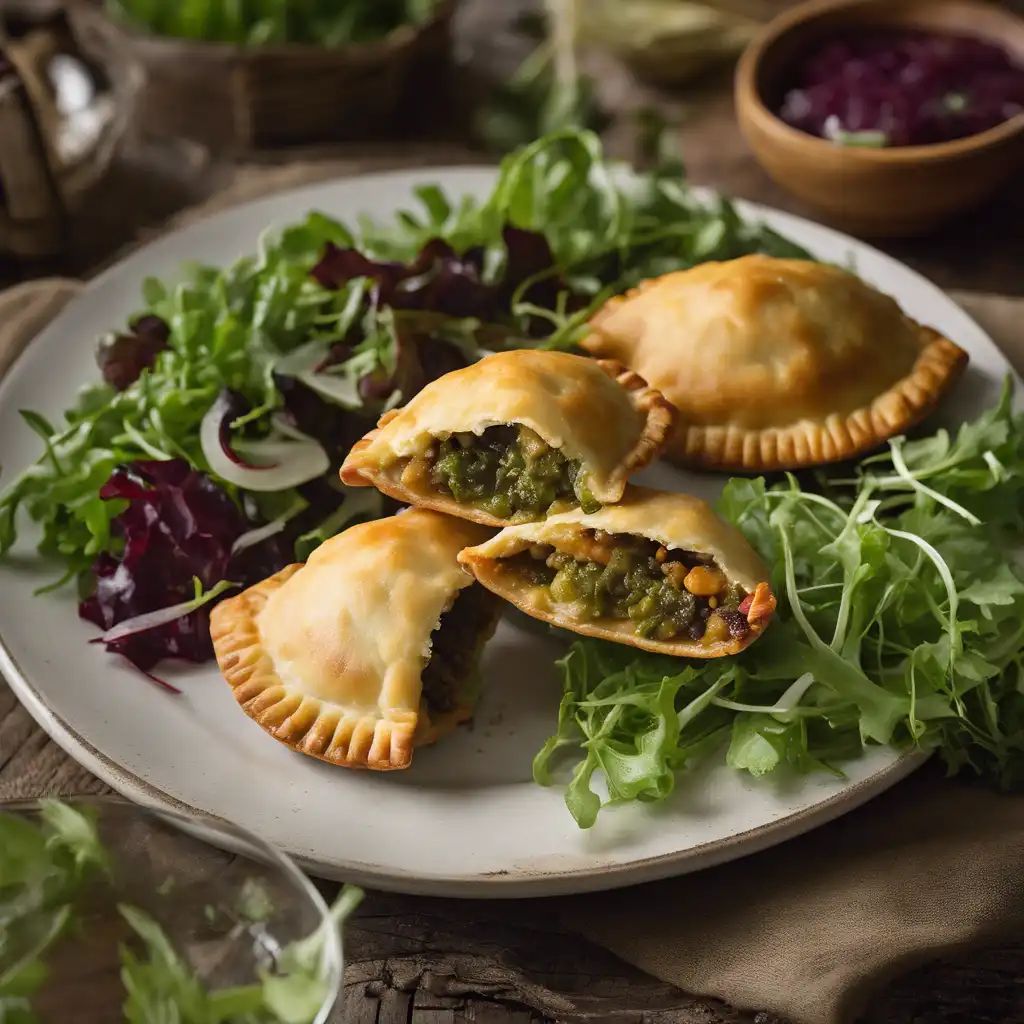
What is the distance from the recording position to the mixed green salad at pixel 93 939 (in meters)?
2.00

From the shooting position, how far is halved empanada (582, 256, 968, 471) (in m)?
3.41

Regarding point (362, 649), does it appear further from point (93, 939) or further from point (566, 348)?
point (566, 348)

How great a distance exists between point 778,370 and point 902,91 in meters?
1.94

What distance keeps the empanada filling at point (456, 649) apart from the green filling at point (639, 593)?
0.72 feet

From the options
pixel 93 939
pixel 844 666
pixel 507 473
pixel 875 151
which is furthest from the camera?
pixel 875 151

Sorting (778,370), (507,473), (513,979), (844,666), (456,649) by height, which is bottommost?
(513,979)

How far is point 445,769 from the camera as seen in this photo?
2.90m

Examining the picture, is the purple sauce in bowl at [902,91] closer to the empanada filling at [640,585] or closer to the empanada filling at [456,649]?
the empanada filling at [640,585]

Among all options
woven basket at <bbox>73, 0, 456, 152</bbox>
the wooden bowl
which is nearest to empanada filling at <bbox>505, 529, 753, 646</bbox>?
the wooden bowl

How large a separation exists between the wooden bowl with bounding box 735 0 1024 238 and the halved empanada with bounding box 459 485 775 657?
2.01m

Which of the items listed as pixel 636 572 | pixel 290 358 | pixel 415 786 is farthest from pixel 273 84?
pixel 415 786

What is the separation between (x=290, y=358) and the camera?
11.7ft

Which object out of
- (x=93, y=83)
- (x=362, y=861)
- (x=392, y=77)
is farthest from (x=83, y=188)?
(x=362, y=861)

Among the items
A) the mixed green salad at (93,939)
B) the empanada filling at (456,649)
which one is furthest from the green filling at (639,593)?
the mixed green salad at (93,939)
